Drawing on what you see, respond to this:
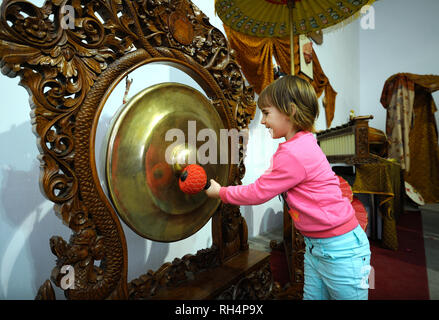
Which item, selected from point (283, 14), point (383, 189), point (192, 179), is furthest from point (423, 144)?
point (192, 179)

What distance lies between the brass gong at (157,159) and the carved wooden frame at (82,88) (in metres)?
0.05

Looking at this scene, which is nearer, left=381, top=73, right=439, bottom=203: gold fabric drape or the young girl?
the young girl

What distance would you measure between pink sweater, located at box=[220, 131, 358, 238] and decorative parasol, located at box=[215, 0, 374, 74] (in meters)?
0.69

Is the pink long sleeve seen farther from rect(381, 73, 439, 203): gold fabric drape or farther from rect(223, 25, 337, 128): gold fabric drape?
rect(381, 73, 439, 203): gold fabric drape

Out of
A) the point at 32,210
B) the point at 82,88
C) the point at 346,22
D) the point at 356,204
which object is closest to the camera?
the point at 82,88

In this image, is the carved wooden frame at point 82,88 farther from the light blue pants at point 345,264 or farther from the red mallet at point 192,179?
the light blue pants at point 345,264

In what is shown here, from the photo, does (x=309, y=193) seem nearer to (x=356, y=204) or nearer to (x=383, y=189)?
(x=356, y=204)

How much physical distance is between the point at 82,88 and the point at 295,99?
2.02 feet

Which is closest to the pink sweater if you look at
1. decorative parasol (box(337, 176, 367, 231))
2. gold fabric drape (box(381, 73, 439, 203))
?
decorative parasol (box(337, 176, 367, 231))

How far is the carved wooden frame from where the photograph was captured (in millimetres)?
517

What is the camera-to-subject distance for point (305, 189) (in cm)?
76

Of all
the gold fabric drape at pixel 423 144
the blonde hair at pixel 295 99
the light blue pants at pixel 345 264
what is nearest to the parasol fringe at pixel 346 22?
the blonde hair at pixel 295 99

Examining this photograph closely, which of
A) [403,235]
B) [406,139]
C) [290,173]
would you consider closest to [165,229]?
[290,173]

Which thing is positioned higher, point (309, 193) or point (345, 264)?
point (309, 193)
